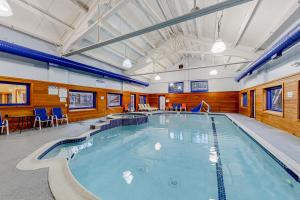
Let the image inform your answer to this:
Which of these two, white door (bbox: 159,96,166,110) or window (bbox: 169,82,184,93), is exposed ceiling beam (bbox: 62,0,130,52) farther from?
white door (bbox: 159,96,166,110)

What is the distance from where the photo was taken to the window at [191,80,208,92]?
12.1m

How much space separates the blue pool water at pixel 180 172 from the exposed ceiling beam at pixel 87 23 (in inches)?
157

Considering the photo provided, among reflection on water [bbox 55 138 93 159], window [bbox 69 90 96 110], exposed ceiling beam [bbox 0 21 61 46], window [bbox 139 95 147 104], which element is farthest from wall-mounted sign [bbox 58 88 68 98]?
window [bbox 139 95 147 104]

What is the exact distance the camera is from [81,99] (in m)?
7.96

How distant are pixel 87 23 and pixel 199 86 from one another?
32.7 feet

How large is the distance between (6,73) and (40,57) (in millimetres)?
1089

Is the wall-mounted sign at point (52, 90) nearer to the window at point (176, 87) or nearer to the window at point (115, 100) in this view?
the window at point (115, 100)

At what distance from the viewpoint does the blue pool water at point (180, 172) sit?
1.86m

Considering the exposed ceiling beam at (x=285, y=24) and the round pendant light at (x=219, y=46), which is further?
the round pendant light at (x=219, y=46)

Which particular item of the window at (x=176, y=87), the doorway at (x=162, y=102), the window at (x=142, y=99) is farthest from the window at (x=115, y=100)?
the window at (x=176, y=87)

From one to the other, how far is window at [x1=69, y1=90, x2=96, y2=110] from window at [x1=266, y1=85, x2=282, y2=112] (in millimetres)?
8636

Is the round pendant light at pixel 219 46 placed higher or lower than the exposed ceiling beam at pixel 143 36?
lower

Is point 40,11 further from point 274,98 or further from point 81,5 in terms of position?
point 274,98

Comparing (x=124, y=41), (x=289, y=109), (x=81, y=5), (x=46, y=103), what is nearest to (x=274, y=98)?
(x=289, y=109)
